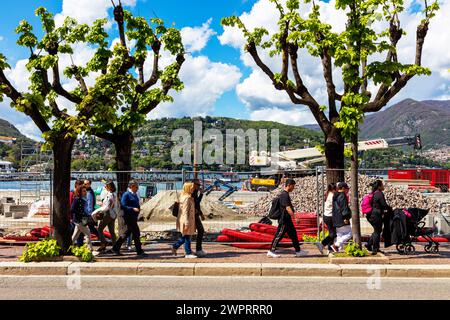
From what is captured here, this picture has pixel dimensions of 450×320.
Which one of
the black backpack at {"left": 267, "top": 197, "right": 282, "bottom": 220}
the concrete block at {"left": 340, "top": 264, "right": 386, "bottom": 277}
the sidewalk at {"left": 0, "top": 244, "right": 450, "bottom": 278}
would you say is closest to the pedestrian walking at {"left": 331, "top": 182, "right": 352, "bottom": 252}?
the sidewalk at {"left": 0, "top": 244, "right": 450, "bottom": 278}

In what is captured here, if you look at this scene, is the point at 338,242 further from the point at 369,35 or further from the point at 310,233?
the point at 369,35

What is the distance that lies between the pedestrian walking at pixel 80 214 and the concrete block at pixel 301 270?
4.43 m

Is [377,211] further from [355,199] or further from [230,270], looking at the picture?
[230,270]

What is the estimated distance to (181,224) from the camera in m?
11.4

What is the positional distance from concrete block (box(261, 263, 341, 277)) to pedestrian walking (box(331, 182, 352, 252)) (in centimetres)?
171

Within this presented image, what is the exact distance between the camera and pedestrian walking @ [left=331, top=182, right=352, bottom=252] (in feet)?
38.5

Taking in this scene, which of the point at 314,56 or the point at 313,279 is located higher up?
the point at 314,56

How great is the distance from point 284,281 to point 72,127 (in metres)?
5.71

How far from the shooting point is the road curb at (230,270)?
10.1 m

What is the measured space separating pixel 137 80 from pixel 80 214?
5.58 m

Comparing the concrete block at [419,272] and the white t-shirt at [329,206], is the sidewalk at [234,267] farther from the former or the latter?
the white t-shirt at [329,206]

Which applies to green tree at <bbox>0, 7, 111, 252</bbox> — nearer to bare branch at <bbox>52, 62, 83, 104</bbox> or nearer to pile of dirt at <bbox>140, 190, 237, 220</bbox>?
bare branch at <bbox>52, 62, 83, 104</bbox>

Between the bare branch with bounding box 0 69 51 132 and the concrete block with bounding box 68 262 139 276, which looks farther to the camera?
the bare branch with bounding box 0 69 51 132
